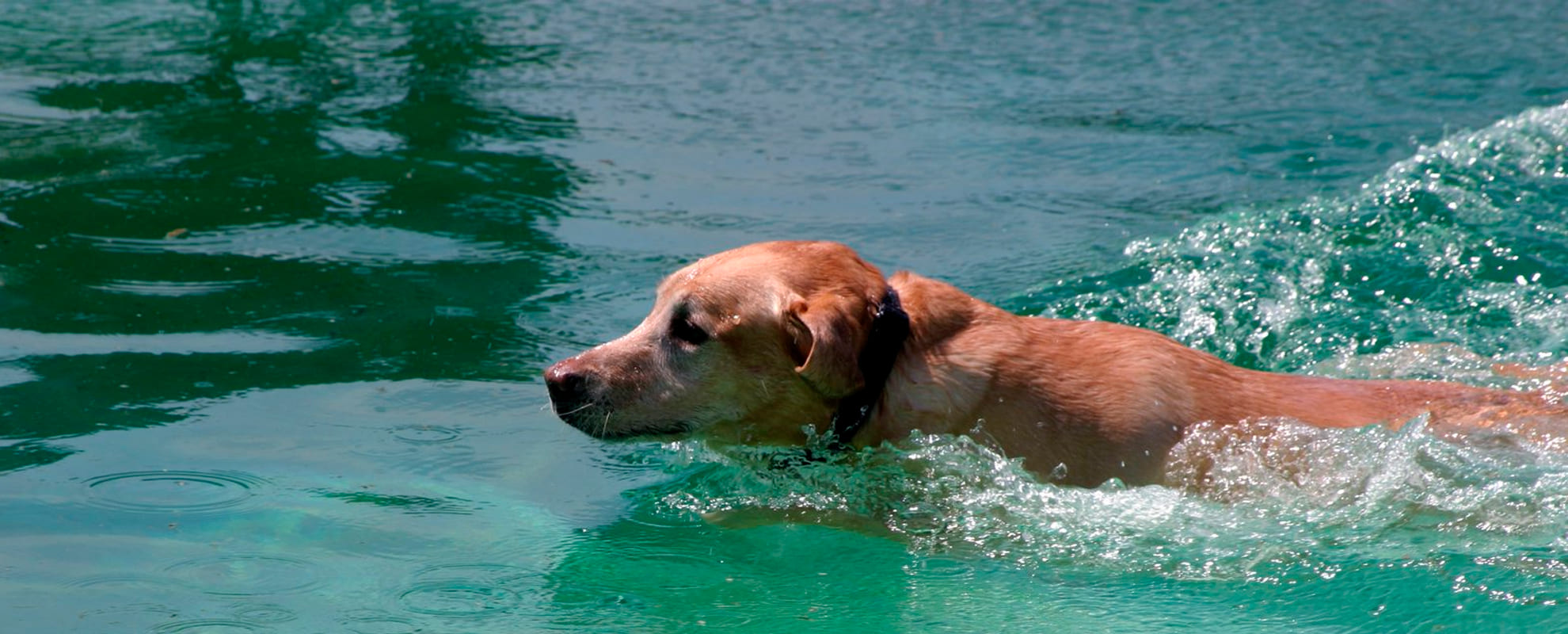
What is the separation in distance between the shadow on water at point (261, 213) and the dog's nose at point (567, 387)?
1645 mm

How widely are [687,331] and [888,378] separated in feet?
2.46

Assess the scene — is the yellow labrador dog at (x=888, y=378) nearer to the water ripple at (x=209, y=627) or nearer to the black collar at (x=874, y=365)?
the black collar at (x=874, y=365)

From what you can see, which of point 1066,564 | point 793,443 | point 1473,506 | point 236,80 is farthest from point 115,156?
point 1473,506

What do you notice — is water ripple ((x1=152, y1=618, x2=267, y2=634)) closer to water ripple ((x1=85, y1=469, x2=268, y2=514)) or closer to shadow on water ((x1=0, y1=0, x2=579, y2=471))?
water ripple ((x1=85, y1=469, x2=268, y2=514))

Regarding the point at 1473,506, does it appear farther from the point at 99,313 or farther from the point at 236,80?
the point at 236,80

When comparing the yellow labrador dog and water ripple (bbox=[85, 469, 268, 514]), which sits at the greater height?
the yellow labrador dog

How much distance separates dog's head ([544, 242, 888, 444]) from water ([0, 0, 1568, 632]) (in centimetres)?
32

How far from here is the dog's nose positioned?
5.64m

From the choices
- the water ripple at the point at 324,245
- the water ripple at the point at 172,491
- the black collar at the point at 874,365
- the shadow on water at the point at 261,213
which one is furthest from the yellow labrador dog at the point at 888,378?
the water ripple at the point at 324,245

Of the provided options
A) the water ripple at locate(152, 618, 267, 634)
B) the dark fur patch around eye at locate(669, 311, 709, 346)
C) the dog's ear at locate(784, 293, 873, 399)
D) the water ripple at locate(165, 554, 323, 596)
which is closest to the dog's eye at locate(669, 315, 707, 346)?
the dark fur patch around eye at locate(669, 311, 709, 346)

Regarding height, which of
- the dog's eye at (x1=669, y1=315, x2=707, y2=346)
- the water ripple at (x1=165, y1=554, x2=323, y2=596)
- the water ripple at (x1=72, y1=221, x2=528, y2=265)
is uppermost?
the dog's eye at (x1=669, y1=315, x2=707, y2=346)

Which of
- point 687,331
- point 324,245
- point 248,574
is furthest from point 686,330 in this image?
point 324,245

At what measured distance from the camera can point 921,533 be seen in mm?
5695

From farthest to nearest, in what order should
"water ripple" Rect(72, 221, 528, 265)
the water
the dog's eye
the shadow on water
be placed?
"water ripple" Rect(72, 221, 528, 265)
the shadow on water
the dog's eye
the water
